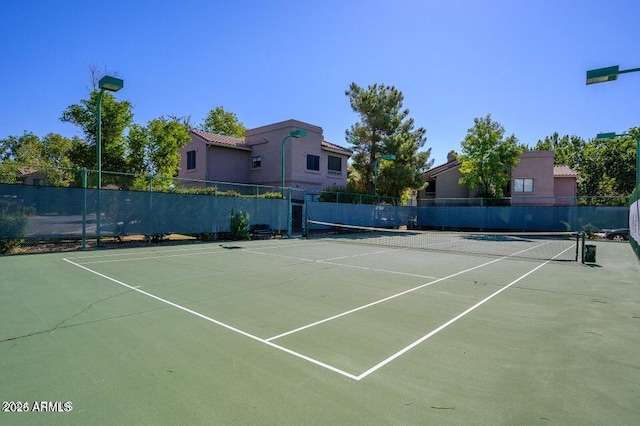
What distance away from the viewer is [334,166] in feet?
119

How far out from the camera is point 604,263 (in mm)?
13883

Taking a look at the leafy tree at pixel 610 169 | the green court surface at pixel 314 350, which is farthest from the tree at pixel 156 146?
the leafy tree at pixel 610 169

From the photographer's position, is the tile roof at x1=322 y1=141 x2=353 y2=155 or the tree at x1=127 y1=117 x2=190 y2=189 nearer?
the tree at x1=127 y1=117 x2=190 y2=189

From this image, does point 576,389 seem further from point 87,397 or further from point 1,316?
point 1,316

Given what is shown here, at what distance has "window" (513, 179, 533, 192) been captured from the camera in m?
37.8

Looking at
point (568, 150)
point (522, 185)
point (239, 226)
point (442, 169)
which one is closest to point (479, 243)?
point (239, 226)

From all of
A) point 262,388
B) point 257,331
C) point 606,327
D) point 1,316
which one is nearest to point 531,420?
point 262,388

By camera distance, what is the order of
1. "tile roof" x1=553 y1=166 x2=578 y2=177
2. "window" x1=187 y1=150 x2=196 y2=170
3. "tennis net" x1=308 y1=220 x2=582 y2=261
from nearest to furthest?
"tennis net" x1=308 y1=220 x2=582 y2=261 → "window" x1=187 y1=150 x2=196 y2=170 → "tile roof" x1=553 y1=166 x2=578 y2=177

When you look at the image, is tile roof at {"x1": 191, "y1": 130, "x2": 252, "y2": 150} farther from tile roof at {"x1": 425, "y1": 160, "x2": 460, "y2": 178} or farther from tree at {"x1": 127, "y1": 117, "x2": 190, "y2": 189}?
tile roof at {"x1": 425, "y1": 160, "x2": 460, "y2": 178}

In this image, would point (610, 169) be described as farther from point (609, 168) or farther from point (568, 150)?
point (568, 150)

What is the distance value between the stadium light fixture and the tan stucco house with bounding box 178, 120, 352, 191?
901 inches

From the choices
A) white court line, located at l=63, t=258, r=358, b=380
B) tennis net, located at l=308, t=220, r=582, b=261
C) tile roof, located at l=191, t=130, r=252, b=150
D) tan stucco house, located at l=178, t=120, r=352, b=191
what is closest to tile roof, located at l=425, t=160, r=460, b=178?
tennis net, located at l=308, t=220, r=582, b=261

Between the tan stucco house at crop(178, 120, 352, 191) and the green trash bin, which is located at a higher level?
the tan stucco house at crop(178, 120, 352, 191)

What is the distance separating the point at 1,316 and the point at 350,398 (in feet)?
20.2
